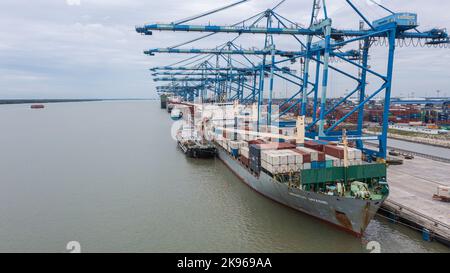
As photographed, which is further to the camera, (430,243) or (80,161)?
(80,161)

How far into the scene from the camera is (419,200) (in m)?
17.5

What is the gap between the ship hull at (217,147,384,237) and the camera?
48.1 feet

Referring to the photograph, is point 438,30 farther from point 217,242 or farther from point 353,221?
point 217,242

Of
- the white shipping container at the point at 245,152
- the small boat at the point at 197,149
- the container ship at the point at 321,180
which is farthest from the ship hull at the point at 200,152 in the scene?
the container ship at the point at 321,180

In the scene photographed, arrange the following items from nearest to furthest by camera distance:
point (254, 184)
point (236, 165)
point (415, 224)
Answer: point (415, 224)
point (254, 184)
point (236, 165)

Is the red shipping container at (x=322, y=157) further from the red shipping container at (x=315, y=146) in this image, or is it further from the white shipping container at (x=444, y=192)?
the white shipping container at (x=444, y=192)

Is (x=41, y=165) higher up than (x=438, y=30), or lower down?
lower down

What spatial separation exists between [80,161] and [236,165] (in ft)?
57.5

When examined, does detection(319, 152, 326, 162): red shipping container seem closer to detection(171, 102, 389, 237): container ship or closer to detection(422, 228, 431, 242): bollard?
detection(171, 102, 389, 237): container ship

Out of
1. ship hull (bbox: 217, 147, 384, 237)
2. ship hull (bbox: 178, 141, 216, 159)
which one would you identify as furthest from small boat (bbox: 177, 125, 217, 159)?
ship hull (bbox: 217, 147, 384, 237)

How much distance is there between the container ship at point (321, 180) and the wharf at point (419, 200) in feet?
4.88

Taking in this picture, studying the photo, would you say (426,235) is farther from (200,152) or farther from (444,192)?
(200,152)

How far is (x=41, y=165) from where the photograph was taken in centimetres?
3073
